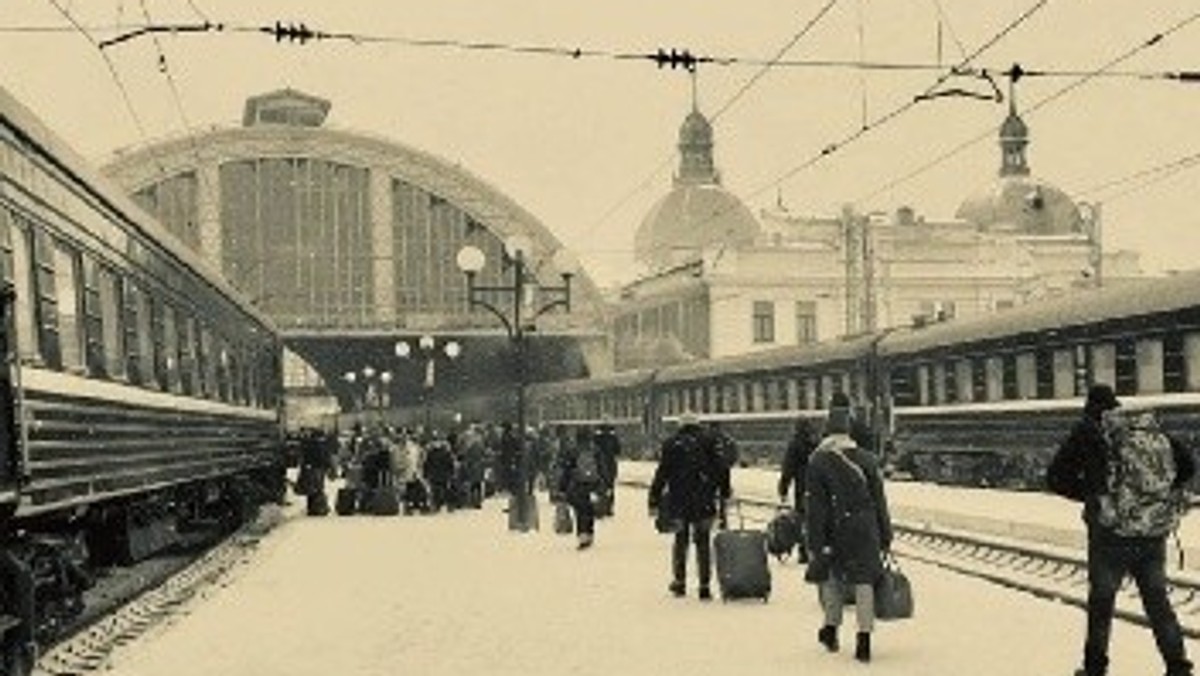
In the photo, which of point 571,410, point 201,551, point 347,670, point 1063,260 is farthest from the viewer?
point 1063,260

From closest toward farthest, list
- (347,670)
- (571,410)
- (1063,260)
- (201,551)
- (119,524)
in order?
1. (347,670)
2. (119,524)
3. (201,551)
4. (571,410)
5. (1063,260)

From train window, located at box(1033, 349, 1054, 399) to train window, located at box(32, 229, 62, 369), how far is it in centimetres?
1911

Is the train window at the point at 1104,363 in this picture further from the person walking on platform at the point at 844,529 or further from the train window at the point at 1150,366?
the person walking on platform at the point at 844,529

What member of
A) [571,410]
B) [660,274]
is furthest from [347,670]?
[660,274]

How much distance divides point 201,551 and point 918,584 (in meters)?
10.2

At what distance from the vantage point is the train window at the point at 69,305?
Answer: 11.6 metres

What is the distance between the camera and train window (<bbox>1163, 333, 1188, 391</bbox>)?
23.2m

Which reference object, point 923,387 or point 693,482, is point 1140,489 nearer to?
point 693,482

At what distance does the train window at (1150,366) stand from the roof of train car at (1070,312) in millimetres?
428

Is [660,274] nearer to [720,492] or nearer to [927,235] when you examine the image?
[927,235]

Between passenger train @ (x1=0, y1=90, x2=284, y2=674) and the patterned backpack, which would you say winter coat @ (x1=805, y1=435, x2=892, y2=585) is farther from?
passenger train @ (x1=0, y1=90, x2=284, y2=674)

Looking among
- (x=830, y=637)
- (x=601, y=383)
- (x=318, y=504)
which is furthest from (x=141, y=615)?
(x=601, y=383)

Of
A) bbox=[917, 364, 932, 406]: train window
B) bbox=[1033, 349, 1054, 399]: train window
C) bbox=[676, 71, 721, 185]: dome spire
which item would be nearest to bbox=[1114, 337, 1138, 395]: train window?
bbox=[1033, 349, 1054, 399]: train window

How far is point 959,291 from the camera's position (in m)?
85.4
